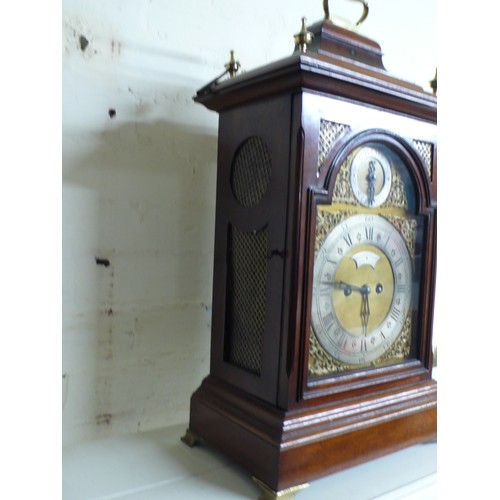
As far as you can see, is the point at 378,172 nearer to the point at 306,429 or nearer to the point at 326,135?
the point at 326,135

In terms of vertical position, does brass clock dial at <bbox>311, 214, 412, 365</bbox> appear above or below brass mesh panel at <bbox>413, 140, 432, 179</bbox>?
below

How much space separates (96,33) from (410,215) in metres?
0.69

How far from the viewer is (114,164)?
3.28 ft

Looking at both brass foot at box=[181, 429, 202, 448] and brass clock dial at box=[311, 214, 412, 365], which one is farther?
brass foot at box=[181, 429, 202, 448]

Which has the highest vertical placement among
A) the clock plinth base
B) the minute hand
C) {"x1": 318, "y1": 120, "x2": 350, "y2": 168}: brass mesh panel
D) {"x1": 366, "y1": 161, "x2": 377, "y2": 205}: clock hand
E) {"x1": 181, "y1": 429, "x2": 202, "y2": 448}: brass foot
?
{"x1": 318, "y1": 120, "x2": 350, "y2": 168}: brass mesh panel

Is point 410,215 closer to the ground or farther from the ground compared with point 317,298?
farther from the ground

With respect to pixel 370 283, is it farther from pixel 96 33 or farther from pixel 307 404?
pixel 96 33

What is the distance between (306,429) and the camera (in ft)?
2.60

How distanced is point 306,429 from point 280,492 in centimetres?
10

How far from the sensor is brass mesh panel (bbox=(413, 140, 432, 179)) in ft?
3.12

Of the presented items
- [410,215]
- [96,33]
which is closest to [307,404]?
[410,215]

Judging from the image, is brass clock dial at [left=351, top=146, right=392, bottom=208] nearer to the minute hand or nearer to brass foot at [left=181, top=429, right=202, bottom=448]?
the minute hand

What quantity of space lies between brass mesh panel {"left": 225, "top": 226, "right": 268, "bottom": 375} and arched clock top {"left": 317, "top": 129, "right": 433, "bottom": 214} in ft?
0.49

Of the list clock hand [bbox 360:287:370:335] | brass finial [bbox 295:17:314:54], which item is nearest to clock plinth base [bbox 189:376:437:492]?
clock hand [bbox 360:287:370:335]
